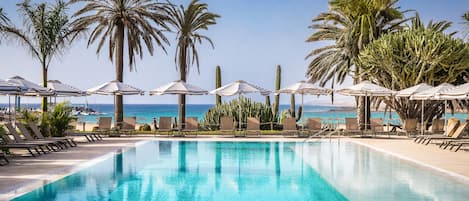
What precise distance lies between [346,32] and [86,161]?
754 inches

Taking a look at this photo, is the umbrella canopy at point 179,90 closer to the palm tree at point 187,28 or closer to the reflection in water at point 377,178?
the palm tree at point 187,28

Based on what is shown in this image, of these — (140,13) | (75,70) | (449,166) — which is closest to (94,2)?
(140,13)

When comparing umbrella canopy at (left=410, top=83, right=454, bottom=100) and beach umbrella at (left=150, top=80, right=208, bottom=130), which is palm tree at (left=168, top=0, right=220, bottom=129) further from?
umbrella canopy at (left=410, top=83, right=454, bottom=100)

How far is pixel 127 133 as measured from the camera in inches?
953

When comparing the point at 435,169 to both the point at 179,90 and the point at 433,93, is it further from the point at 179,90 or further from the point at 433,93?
the point at 179,90

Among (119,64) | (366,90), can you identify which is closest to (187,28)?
(119,64)

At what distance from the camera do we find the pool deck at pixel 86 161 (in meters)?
10.8

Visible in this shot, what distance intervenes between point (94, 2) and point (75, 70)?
58.6 m

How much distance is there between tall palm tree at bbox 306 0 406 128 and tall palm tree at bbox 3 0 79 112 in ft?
48.1

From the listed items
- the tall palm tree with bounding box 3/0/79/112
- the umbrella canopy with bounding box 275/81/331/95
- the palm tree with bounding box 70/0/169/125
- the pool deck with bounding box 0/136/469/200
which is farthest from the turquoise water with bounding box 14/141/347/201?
the palm tree with bounding box 70/0/169/125

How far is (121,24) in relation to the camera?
26922 mm

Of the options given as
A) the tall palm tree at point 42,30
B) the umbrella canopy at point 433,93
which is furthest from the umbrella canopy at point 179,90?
the umbrella canopy at point 433,93

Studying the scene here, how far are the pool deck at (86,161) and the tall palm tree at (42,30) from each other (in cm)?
659

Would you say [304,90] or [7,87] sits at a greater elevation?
[304,90]
